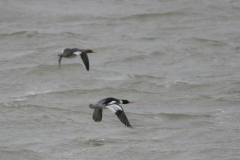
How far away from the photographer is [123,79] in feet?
38.3

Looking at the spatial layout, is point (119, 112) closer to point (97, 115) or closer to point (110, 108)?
point (110, 108)

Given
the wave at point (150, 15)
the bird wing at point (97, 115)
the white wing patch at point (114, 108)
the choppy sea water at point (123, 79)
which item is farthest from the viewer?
the wave at point (150, 15)

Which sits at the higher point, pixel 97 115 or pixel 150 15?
pixel 97 115

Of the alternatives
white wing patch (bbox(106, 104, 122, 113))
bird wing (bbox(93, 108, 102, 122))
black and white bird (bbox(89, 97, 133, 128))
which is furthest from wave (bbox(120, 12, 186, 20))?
bird wing (bbox(93, 108, 102, 122))

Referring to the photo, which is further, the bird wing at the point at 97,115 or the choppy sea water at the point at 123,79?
the choppy sea water at the point at 123,79

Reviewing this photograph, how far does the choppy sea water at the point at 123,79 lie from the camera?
318 inches

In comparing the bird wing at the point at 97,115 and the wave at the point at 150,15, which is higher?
the bird wing at the point at 97,115

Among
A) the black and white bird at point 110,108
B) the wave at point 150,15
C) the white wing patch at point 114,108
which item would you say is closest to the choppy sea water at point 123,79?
the wave at point 150,15

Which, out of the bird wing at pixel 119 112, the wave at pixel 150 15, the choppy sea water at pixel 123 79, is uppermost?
the bird wing at pixel 119 112

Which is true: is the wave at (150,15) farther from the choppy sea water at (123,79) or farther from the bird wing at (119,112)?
the bird wing at (119,112)

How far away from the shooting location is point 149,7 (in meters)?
18.0

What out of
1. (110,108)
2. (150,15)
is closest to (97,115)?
(110,108)

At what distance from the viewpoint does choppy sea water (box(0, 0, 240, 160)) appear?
8078mm

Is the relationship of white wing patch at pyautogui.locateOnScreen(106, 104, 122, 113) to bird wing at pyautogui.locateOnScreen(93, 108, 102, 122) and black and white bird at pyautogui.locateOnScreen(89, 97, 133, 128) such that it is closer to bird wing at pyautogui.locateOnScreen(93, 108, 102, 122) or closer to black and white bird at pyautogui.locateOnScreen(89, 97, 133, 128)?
black and white bird at pyautogui.locateOnScreen(89, 97, 133, 128)
